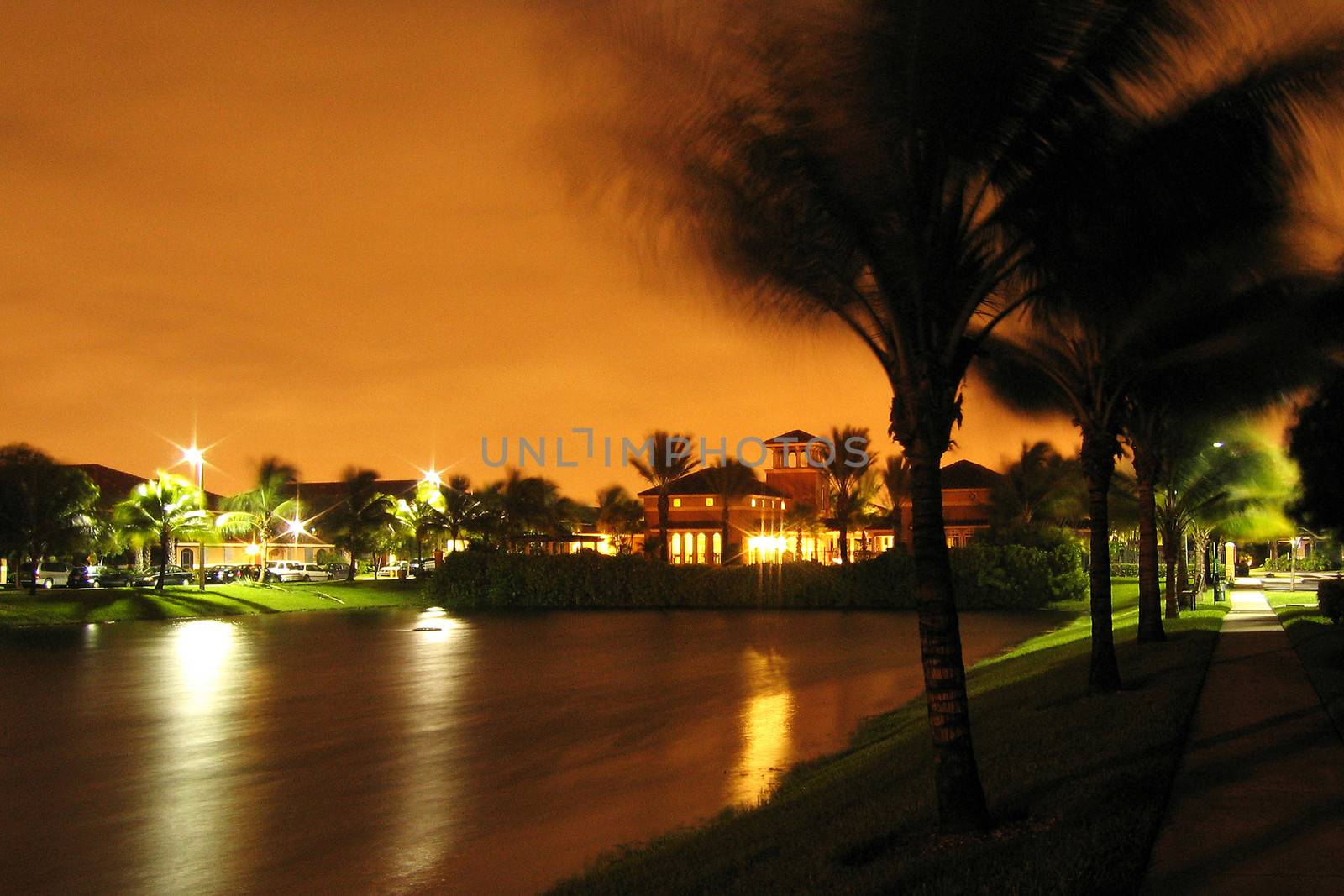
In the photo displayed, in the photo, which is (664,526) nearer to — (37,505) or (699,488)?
(699,488)

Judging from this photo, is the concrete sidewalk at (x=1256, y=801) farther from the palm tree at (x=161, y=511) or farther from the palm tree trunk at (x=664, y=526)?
the palm tree at (x=161, y=511)

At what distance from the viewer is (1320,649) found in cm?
1891

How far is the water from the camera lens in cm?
999

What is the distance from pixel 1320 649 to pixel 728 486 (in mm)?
47612

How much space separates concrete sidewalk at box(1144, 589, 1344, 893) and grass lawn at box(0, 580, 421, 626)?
4246cm

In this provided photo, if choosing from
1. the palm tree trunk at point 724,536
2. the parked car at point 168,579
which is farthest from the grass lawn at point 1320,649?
the parked car at point 168,579

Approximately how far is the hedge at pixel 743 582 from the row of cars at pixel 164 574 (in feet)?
27.0

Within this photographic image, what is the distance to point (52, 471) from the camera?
52.9 m

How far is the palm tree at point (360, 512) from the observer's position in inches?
2776

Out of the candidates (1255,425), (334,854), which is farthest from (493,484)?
(334,854)

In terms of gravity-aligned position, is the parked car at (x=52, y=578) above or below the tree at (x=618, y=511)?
below

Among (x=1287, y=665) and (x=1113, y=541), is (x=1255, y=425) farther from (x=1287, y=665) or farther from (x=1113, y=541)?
(x=1113, y=541)

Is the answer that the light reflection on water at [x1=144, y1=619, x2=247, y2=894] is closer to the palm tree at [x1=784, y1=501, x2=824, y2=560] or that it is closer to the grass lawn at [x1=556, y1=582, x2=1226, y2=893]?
the grass lawn at [x1=556, y1=582, x2=1226, y2=893]

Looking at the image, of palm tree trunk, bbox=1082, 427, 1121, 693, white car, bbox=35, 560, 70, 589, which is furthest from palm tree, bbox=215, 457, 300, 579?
palm tree trunk, bbox=1082, 427, 1121, 693
